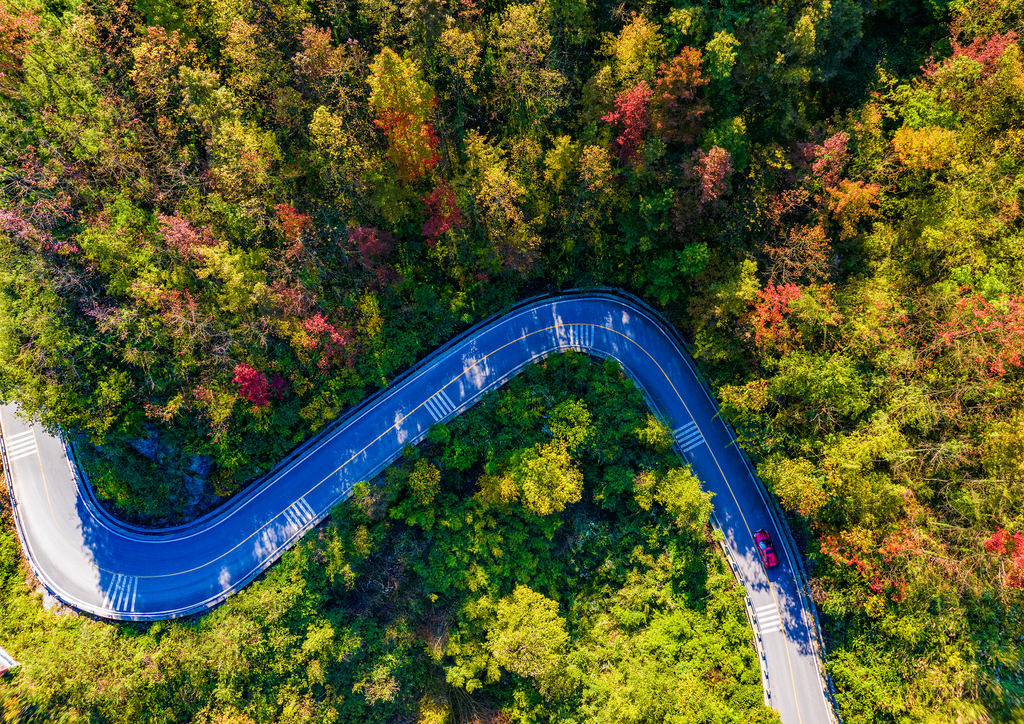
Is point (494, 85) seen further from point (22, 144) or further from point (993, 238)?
point (993, 238)

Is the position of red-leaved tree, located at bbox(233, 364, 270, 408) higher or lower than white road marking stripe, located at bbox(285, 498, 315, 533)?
higher

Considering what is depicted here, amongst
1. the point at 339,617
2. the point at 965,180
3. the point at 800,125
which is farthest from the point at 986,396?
the point at 339,617

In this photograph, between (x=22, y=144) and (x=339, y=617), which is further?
(x=339, y=617)

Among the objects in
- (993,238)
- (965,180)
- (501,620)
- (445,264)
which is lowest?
(501,620)

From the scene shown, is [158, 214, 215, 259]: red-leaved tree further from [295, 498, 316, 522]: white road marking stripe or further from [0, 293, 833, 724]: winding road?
[295, 498, 316, 522]: white road marking stripe

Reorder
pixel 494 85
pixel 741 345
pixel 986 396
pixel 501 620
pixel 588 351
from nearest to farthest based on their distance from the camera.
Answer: pixel 986 396
pixel 494 85
pixel 741 345
pixel 501 620
pixel 588 351

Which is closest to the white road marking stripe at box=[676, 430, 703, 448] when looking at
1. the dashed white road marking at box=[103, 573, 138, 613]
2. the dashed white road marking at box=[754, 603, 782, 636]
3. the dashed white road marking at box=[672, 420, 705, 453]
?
the dashed white road marking at box=[672, 420, 705, 453]

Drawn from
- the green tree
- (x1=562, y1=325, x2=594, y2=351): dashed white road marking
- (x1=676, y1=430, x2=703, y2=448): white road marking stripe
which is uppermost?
(x1=562, y1=325, x2=594, y2=351): dashed white road marking
